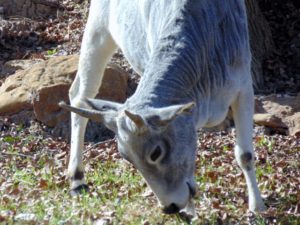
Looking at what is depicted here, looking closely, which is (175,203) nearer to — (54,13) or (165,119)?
(165,119)

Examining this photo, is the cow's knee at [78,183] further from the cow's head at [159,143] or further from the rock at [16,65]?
the rock at [16,65]

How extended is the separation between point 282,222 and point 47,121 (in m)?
4.22

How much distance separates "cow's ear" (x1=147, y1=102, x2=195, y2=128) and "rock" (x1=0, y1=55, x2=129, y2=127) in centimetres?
459

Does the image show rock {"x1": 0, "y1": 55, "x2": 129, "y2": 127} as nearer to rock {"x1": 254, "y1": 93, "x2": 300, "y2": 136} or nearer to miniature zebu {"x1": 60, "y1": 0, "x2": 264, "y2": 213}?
rock {"x1": 254, "y1": 93, "x2": 300, "y2": 136}

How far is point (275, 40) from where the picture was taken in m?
13.2

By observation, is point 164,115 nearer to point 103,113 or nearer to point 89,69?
point 103,113

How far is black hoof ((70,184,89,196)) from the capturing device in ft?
29.6

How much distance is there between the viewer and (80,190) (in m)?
9.12

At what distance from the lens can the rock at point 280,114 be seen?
10.8m

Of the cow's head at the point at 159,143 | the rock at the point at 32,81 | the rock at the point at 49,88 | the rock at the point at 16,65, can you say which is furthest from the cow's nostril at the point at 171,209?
the rock at the point at 16,65

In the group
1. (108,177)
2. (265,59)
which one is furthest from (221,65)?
(265,59)

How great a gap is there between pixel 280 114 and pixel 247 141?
2.76m

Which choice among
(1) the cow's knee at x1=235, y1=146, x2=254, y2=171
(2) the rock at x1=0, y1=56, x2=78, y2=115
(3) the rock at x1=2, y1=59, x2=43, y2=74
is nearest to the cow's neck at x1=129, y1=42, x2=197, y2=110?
(1) the cow's knee at x1=235, y1=146, x2=254, y2=171

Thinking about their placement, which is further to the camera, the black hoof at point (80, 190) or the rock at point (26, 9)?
the rock at point (26, 9)
